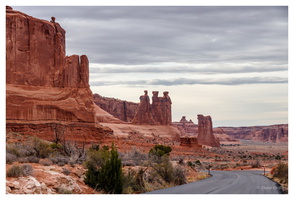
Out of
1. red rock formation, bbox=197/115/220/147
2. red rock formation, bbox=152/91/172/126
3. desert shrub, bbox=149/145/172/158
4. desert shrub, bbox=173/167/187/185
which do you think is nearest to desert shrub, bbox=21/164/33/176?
desert shrub, bbox=173/167/187/185

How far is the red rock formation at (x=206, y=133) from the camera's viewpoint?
538 ft

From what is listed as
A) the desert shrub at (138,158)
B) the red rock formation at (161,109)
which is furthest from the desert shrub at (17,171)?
the red rock formation at (161,109)

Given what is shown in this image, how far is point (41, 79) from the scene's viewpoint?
62.1 m

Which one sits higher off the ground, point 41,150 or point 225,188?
point 41,150

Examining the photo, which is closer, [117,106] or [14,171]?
[14,171]

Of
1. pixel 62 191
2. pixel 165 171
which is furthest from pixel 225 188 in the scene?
pixel 62 191

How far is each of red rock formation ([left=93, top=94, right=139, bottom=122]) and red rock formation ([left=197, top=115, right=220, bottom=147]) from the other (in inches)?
1360

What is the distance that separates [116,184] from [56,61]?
152ft

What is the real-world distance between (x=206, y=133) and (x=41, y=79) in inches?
4486

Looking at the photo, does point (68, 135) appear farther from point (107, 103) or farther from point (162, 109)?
point (107, 103)

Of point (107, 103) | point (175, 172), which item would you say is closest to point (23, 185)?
point (175, 172)

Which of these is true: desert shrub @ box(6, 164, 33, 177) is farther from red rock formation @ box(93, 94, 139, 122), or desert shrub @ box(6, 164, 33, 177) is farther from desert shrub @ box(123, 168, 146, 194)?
red rock formation @ box(93, 94, 139, 122)

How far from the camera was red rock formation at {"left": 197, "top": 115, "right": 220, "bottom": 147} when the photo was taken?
163837mm

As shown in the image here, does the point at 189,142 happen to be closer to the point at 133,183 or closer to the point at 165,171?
the point at 165,171
